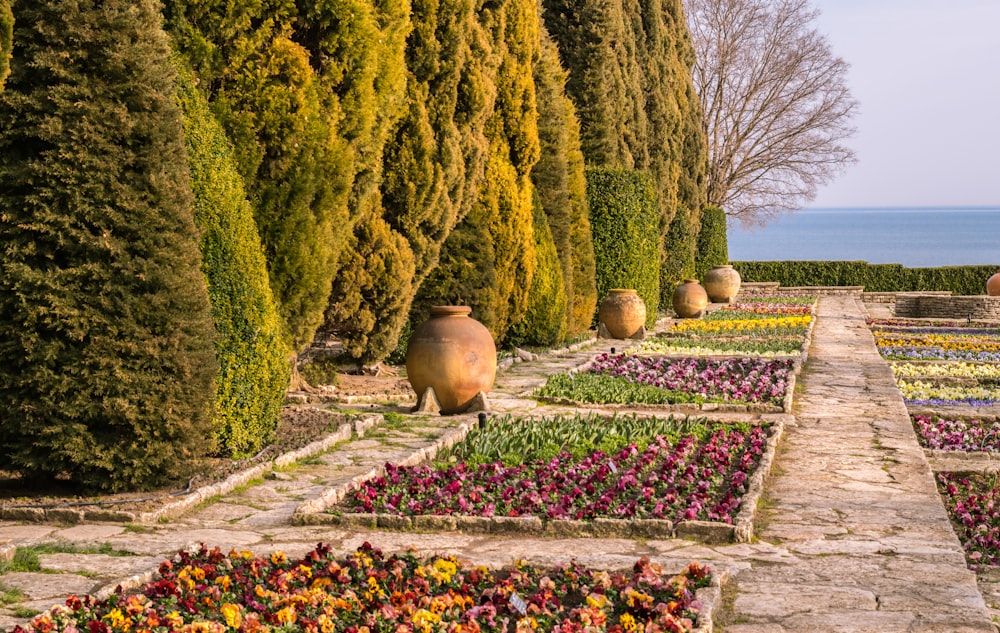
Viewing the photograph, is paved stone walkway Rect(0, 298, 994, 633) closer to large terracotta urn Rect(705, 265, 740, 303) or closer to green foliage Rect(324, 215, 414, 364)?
green foliage Rect(324, 215, 414, 364)

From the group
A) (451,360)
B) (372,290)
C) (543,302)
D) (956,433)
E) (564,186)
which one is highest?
(564,186)

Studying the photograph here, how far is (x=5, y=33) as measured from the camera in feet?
20.9

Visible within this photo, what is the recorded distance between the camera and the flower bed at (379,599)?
4.17m

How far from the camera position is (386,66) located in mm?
10406

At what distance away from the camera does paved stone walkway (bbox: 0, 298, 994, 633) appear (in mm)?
4527

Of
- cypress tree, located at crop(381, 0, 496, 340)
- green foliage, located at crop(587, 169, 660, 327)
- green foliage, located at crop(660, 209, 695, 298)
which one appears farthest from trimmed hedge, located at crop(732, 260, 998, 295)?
cypress tree, located at crop(381, 0, 496, 340)

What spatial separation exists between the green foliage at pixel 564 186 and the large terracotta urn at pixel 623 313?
1.37ft

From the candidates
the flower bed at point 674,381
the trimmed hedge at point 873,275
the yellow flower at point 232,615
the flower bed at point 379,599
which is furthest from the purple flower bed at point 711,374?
the trimmed hedge at point 873,275

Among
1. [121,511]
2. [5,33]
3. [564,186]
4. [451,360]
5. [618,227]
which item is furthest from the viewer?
[618,227]

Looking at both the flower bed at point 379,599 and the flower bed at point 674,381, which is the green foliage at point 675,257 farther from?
the flower bed at point 379,599

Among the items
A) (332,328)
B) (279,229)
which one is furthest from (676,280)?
(279,229)

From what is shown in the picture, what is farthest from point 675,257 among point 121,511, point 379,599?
point 379,599

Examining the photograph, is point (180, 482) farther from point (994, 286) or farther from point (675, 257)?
point (994, 286)

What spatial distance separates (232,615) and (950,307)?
24.5 meters
